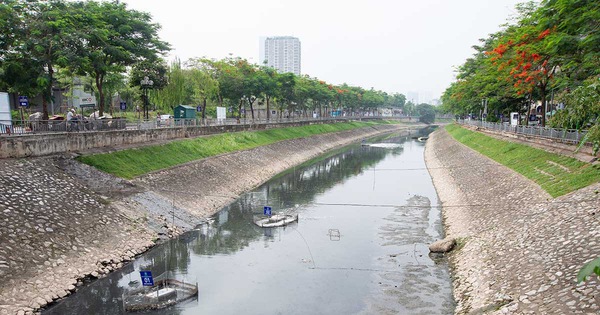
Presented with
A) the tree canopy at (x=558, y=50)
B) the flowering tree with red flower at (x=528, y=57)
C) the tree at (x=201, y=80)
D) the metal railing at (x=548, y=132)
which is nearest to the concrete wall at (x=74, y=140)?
the tree at (x=201, y=80)

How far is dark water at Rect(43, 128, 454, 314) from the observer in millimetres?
18078

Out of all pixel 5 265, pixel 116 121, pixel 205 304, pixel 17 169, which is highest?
pixel 116 121

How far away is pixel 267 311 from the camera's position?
17547mm

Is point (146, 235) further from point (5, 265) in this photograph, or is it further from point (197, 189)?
point (197, 189)

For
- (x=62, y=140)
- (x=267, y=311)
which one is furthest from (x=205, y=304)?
(x=62, y=140)

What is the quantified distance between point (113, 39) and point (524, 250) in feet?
130

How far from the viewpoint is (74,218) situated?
900 inches

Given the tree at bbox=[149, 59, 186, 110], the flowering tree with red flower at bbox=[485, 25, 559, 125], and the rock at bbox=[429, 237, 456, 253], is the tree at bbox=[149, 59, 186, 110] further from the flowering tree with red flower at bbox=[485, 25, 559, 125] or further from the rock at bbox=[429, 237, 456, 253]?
the rock at bbox=[429, 237, 456, 253]

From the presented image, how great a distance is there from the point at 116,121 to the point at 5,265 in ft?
71.2

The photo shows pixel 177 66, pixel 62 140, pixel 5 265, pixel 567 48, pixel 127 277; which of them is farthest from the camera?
pixel 177 66

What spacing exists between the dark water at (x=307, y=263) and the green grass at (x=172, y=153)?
7830 millimetres

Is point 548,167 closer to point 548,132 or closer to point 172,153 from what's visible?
point 548,132

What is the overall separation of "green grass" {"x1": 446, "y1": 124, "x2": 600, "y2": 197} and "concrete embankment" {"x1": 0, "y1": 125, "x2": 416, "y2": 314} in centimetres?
2391

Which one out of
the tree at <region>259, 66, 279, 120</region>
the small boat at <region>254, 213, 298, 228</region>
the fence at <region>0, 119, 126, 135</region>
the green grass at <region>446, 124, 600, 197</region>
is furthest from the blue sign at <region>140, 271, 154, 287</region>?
the tree at <region>259, 66, 279, 120</region>
